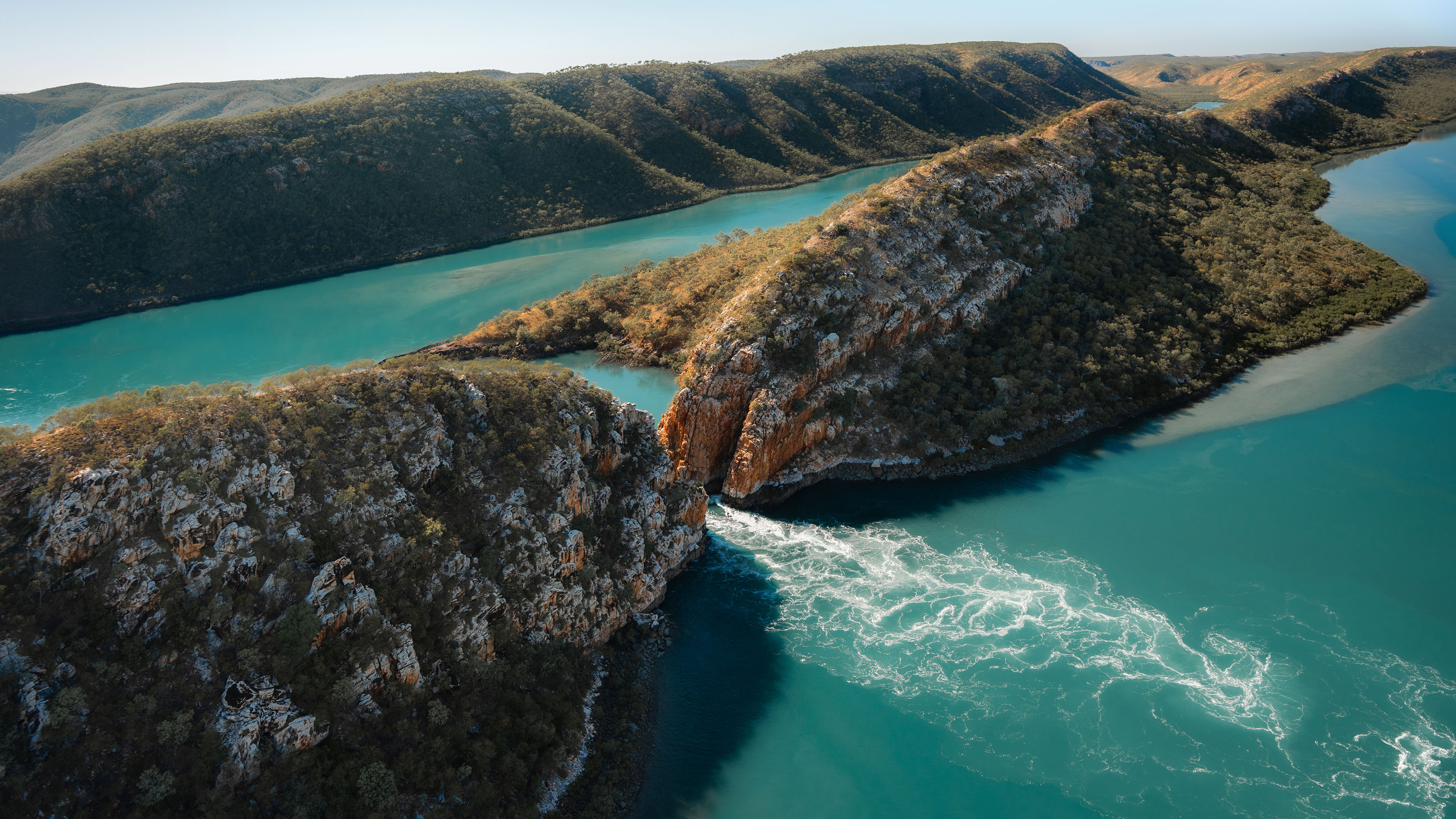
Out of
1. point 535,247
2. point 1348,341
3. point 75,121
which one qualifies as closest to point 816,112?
point 535,247

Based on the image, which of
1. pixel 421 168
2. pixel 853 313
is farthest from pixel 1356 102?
pixel 421 168

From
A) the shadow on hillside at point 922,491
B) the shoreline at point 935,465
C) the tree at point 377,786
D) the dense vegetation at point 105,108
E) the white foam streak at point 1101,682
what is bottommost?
the white foam streak at point 1101,682

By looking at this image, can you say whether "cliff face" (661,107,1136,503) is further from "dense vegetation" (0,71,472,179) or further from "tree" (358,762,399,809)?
"dense vegetation" (0,71,472,179)

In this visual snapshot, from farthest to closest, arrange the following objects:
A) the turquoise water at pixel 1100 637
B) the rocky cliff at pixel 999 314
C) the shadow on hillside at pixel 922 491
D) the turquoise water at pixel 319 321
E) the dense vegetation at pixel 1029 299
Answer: the turquoise water at pixel 319 321 < the dense vegetation at pixel 1029 299 < the rocky cliff at pixel 999 314 < the shadow on hillside at pixel 922 491 < the turquoise water at pixel 1100 637

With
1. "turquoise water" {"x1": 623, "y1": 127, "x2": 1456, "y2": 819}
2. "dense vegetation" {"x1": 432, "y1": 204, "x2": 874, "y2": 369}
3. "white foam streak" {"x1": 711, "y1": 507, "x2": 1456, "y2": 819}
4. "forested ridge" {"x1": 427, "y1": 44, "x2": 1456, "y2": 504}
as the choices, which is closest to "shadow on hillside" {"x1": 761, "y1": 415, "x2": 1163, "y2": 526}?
"turquoise water" {"x1": 623, "y1": 127, "x2": 1456, "y2": 819}

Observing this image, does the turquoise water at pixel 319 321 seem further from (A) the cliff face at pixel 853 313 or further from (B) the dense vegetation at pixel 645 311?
(A) the cliff face at pixel 853 313

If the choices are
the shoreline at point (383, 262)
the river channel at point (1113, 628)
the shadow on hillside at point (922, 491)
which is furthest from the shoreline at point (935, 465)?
the shoreline at point (383, 262)
